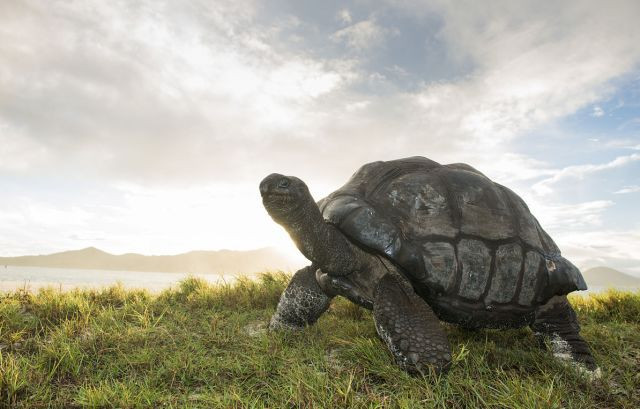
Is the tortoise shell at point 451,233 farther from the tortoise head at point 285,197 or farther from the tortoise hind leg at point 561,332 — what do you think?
the tortoise head at point 285,197

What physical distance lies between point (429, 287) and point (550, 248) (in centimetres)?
215

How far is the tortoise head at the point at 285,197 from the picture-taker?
12.2ft

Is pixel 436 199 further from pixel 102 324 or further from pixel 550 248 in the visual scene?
pixel 102 324

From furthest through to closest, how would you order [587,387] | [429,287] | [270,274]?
[270,274], [429,287], [587,387]

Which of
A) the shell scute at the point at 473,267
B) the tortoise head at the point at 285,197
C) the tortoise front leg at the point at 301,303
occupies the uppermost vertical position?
the tortoise head at the point at 285,197

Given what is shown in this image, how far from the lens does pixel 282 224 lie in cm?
409

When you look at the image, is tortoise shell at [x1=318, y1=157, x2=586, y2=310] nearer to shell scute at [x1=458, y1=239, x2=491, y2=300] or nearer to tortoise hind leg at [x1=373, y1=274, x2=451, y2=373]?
shell scute at [x1=458, y1=239, x2=491, y2=300]

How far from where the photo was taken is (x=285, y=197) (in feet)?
12.3

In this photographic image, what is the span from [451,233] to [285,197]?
1.82m

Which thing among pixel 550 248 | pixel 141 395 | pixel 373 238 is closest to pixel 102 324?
pixel 141 395

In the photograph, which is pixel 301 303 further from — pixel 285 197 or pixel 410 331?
pixel 285 197

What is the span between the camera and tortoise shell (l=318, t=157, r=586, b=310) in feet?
13.2

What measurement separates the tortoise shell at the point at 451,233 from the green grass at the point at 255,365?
27.0 inches

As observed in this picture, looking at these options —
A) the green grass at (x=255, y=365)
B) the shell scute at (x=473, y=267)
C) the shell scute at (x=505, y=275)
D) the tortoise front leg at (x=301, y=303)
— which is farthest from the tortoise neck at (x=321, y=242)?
the shell scute at (x=505, y=275)
